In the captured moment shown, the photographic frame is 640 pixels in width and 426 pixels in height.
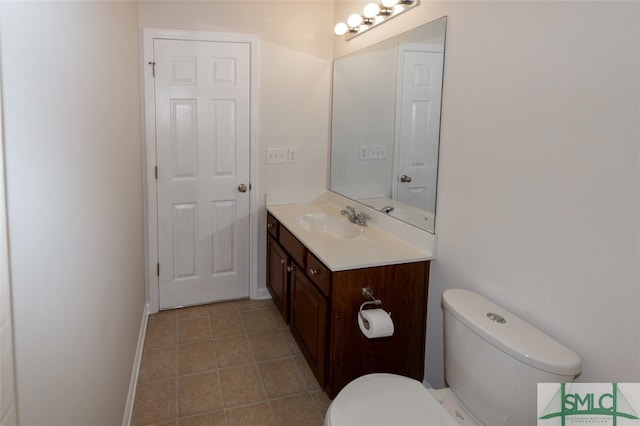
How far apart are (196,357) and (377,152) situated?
1.66m

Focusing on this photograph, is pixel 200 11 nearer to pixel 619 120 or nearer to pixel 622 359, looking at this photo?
pixel 619 120

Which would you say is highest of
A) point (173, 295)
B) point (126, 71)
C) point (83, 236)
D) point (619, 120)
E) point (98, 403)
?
point (126, 71)

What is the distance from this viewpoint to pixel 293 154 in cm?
334

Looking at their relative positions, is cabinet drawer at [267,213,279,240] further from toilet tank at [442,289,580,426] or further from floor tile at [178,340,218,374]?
toilet tank at [442,289,580,426]

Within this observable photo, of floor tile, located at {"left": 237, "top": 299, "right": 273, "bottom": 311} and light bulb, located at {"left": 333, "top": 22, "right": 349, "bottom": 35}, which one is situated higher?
light bulb, located at {"left": 333, "top": 22, "right": 349, "bottom": 35}

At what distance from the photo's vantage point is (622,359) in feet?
4.13

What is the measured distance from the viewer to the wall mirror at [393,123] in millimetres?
2135

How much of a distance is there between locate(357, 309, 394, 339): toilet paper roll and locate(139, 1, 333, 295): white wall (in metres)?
1.64

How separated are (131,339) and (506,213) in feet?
6.29

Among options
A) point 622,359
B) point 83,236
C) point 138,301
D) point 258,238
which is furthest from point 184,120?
point 622,359

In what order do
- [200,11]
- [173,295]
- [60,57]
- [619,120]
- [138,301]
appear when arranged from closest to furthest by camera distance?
1. [60,57]
2. [619,120]
3. [138,301]
4. [200,11]
5. [173,295]

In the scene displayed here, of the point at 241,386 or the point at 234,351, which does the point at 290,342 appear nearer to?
the point at 234,351

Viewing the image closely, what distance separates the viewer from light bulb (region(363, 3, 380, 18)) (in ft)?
8.28

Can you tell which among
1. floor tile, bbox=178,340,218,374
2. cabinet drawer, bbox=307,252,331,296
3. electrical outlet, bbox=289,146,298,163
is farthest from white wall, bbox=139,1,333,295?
cabinet drawer, bbox=307,252,331,296
